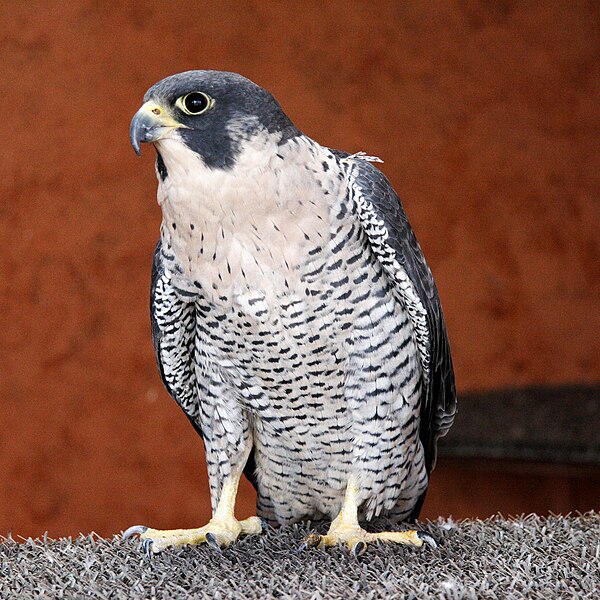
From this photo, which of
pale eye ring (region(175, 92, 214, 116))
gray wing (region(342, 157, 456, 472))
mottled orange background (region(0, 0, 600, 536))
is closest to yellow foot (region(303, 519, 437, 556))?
gray wing (region(342, 157, 456, 472))

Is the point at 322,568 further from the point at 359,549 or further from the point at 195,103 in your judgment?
the point at 195,103

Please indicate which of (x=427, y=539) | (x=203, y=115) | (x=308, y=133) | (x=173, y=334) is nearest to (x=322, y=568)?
(x=427, y=539)

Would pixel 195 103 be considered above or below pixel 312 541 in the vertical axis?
above

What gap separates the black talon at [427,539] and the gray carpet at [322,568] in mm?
14

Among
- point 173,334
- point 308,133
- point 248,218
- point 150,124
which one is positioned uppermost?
point 308,133

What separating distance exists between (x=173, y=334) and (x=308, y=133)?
8.03 ft

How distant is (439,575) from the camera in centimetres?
164

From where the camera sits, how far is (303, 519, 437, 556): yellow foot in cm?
182

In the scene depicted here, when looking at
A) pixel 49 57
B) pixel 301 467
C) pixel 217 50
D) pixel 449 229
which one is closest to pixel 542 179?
pixel 449 229

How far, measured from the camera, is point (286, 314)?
174 cm

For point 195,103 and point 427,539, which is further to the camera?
point 427,539

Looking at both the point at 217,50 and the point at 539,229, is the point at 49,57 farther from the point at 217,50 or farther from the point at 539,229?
the point at 539,229

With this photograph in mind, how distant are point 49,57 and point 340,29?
1.45m

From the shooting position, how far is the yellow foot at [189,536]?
1.84 meters
